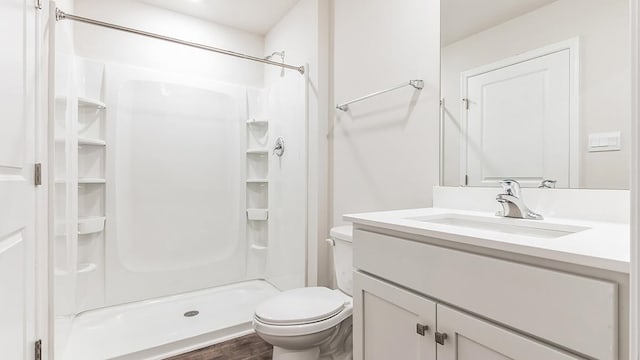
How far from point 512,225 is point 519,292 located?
0.43 metres

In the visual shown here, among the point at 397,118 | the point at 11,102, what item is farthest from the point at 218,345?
the point at 397,118

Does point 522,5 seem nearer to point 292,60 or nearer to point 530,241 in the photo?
point 530,241

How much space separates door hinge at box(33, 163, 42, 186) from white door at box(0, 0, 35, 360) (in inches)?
1.5

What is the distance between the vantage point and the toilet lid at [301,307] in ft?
4.72

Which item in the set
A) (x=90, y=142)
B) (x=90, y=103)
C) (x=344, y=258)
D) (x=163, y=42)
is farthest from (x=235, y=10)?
(x=344, y=258)

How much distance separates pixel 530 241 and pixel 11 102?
4.85ft

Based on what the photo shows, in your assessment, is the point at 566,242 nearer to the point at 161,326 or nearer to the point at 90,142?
the point at 161,326

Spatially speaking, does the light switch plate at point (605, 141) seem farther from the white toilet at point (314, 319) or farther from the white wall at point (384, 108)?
the white toilet at point (314, 319)

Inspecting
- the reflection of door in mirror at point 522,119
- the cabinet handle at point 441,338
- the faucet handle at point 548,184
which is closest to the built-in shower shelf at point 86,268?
the cabinet handle at point 441,338

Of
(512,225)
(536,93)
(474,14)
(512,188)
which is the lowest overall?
(512,225)

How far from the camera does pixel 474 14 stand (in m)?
1.35

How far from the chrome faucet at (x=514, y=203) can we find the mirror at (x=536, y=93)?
0.12m

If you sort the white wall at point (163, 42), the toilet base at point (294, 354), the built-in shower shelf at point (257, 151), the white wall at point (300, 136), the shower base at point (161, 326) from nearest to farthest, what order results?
the toilet base at point (294, 354) → the shower base at point (161, 326) → the white wall at point (300, 136) → the white wall at point (163, 42) → the built-in shower shelf at point (257, 151)

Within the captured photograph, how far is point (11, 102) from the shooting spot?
0.90 m
